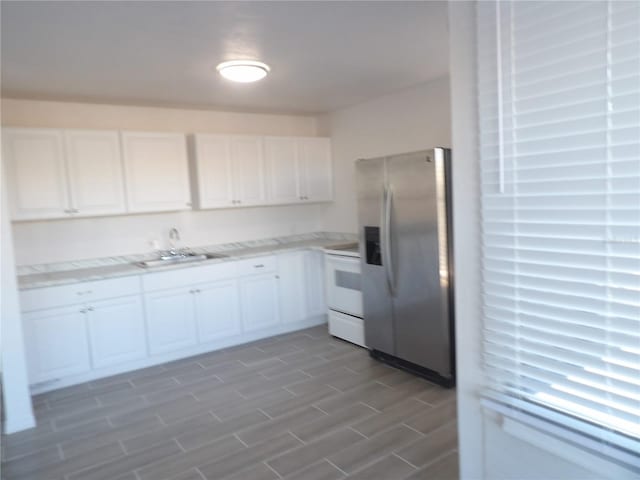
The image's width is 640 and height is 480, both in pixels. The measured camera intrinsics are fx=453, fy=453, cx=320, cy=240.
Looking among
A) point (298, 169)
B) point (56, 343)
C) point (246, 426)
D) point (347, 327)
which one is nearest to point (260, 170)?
point (298, 169)

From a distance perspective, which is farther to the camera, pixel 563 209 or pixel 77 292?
pixel 77 292

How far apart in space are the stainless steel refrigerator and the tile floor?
23 centimetres

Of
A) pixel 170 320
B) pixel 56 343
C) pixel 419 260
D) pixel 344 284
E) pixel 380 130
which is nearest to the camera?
pixel 419 260

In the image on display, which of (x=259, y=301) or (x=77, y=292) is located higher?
(x=77, y=292)

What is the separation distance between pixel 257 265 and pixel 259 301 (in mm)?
378

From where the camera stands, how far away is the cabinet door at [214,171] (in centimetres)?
466

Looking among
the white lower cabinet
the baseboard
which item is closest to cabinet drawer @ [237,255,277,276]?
the white lower cabinet

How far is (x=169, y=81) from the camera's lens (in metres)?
3.73

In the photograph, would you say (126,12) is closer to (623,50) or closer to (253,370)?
(623,50)

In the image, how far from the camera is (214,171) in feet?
15.6

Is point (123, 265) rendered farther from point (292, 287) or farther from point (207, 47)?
point (207, 47)

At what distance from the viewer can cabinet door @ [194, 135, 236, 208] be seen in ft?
15.3

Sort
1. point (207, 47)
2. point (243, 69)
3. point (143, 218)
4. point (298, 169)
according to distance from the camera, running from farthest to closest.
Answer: point (298, 169), point (143, 218), point (243, 69), point (207, 47)

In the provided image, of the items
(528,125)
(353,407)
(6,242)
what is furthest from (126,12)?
(353,407)
